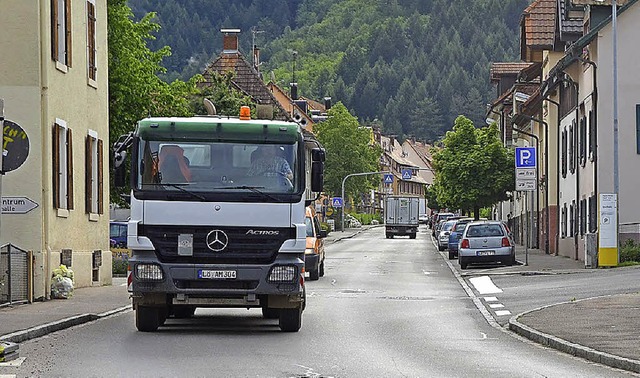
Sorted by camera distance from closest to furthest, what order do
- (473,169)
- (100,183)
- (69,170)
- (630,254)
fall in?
(69,170)
(100,183)
(630,254)
(473,169)

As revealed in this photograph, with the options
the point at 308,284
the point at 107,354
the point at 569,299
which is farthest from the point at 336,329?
the point at 308,284

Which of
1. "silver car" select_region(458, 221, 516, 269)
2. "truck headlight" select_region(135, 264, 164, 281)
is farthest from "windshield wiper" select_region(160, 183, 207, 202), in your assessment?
"silver car" select_region(458, 221, 516, 269)

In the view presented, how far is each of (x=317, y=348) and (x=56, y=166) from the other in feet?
42.1

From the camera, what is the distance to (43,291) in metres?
24.8

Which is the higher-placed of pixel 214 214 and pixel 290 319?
pixel 214 214

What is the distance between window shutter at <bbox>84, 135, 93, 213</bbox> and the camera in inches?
1197

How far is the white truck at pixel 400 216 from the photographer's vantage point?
8788 cm

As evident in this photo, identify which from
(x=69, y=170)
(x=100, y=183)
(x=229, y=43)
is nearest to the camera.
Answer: (x=69, y=170)

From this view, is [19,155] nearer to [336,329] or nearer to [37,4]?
[336,329]

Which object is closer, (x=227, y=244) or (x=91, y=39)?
(x=227, y=244)

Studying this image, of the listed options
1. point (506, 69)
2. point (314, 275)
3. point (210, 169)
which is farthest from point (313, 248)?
point (506, 69)

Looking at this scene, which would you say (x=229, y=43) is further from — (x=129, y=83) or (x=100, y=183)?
(x=100, y=183)

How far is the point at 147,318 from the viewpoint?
57.7 feet

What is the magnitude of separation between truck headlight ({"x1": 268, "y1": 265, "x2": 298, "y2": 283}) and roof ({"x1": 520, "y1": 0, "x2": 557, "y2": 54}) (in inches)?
1523
